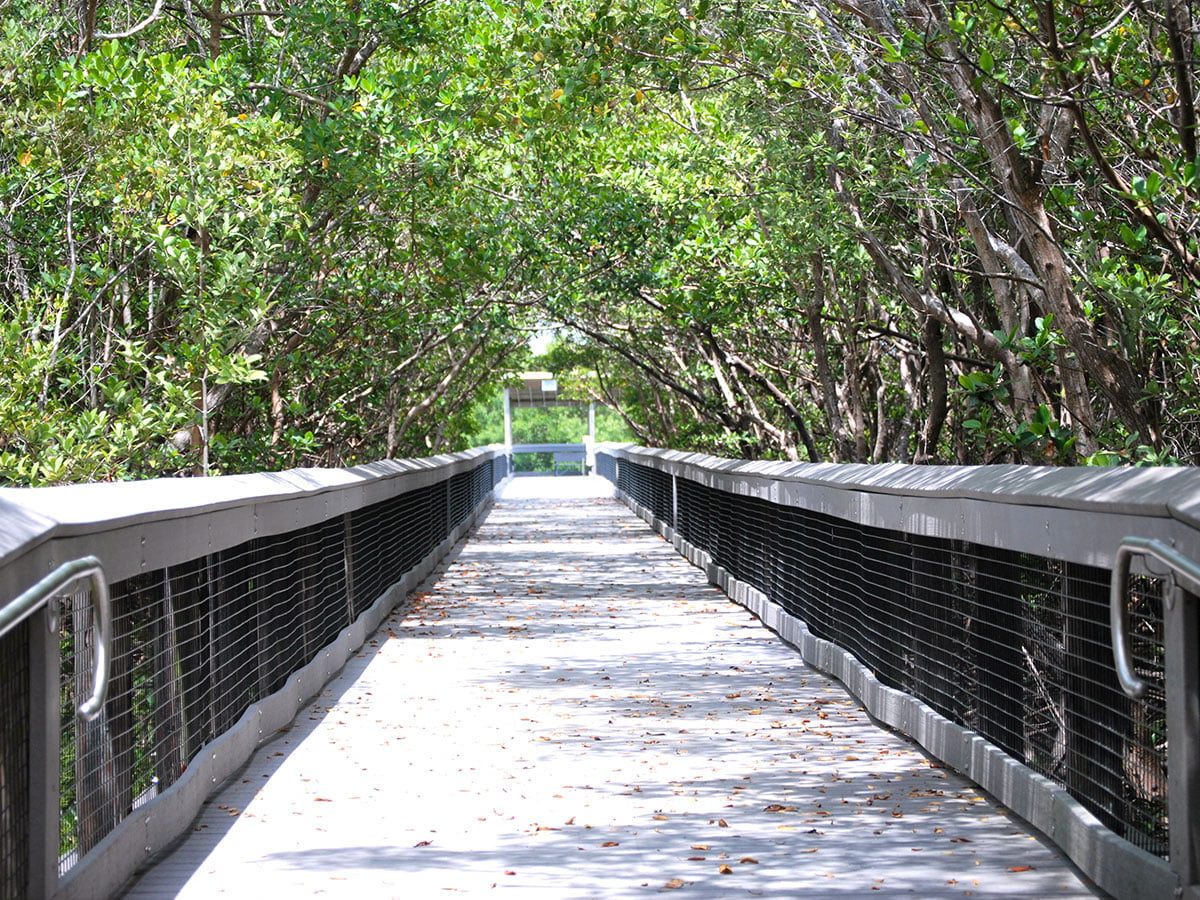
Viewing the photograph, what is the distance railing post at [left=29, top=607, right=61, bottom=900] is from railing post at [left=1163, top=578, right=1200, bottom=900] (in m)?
3.21

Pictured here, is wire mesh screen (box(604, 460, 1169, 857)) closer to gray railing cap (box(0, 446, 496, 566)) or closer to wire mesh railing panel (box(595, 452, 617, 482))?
gray railing cap (box(0, 446, 496, 566))

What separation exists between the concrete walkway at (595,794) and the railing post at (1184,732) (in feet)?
3.08

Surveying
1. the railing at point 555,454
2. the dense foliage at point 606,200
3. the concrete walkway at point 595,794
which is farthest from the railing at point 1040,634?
the railing at point 555,454

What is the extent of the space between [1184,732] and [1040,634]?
7.23 ft

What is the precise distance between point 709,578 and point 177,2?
27.9 ft

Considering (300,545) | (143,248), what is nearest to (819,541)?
(300,545)

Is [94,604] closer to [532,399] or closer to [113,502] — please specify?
[113,502]

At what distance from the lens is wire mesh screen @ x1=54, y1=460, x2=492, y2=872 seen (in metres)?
5.42

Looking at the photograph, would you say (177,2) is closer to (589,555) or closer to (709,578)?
(709,578)

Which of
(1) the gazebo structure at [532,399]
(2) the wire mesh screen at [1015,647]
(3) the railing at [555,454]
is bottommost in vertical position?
(3) the railing at [555,454]

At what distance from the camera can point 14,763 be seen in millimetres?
4633

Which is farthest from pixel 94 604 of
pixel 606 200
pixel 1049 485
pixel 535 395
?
pixel 535 395

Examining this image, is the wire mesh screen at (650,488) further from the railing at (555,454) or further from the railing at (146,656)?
the railing at (555,454)

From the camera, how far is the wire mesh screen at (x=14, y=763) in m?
4.49
